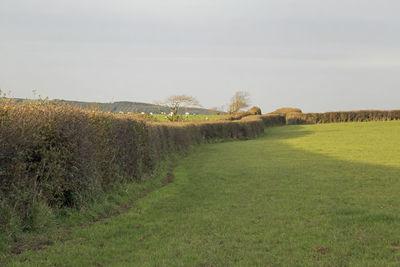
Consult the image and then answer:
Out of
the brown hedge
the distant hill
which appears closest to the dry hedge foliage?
the distant hill

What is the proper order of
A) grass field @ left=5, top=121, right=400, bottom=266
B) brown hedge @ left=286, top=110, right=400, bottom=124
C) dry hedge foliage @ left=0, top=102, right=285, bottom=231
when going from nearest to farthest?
grass field @ left=5, top=121, right=400, bottom=266 < dry hedge foliage @ left=0, top=102, right=285, bottom=231 < brown hedge @ left=286, top=110, right=400, bottom=124

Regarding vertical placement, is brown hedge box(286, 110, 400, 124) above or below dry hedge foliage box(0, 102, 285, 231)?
above

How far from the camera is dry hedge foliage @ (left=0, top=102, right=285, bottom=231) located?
6.34 metres

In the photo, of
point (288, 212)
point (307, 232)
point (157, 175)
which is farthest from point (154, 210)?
point (157, 175)

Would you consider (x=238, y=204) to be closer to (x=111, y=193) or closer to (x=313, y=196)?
(x=313, y=196)

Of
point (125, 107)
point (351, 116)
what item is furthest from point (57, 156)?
point (351, 116)

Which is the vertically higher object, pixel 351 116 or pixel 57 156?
pixel 351 116

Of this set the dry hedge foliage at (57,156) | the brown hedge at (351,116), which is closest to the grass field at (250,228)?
the dry hedge foliage at (57,156)

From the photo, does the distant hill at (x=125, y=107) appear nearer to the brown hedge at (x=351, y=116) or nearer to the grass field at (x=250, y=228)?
the grass field at (x=250, y=228)

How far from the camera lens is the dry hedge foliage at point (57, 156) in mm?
6340

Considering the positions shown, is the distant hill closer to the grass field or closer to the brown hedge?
the grass field

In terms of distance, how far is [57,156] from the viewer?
7.51 meters

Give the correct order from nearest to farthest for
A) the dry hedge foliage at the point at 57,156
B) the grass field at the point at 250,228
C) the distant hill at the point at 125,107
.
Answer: the grass field at the point at 250,228 → the dry hedge foliage at the point at 57,156 → the distant hill at the point at 125,107

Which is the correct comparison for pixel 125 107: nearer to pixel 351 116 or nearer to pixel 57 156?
pixel 57 156
